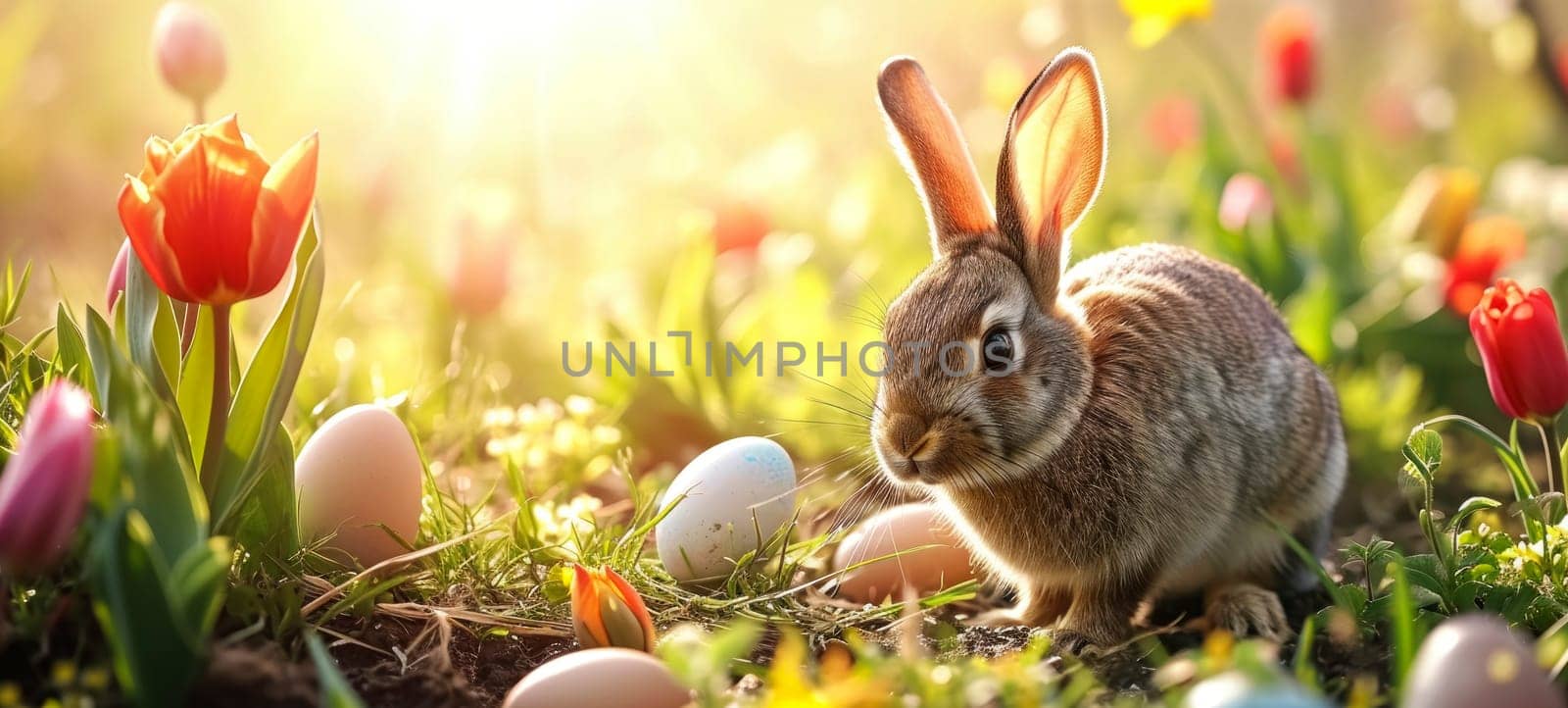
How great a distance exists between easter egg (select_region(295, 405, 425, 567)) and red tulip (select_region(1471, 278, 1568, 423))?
1.82m

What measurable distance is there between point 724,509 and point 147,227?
1120 mm

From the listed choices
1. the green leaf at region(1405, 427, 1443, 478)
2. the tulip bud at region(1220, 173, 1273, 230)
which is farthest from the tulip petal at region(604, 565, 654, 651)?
the tulip bud at region(1220, 173, 1273, 230)

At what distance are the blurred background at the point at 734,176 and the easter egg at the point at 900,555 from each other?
0.62ft

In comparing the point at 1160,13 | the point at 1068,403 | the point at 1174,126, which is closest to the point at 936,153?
the point at 1068,403

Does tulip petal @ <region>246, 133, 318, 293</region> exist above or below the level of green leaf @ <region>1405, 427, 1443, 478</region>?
above

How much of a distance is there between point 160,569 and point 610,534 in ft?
3.52

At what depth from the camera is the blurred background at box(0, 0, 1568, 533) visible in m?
3.55

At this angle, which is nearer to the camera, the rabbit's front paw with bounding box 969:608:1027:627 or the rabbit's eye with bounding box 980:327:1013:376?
the rabbit's eye with bounding box 980:327:1013:376

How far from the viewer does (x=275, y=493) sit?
2.08 meters

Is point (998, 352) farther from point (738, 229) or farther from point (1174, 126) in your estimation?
point (1174, 126)

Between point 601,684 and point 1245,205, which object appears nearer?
point 601,684

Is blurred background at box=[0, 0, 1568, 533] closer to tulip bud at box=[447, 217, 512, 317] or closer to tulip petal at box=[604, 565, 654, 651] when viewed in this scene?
tulip bud at box=[447, 217, 512, 317]

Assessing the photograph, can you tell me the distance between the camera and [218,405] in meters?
1.95

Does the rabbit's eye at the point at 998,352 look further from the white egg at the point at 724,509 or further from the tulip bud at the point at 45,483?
the tulip bud at the point at 45,483
